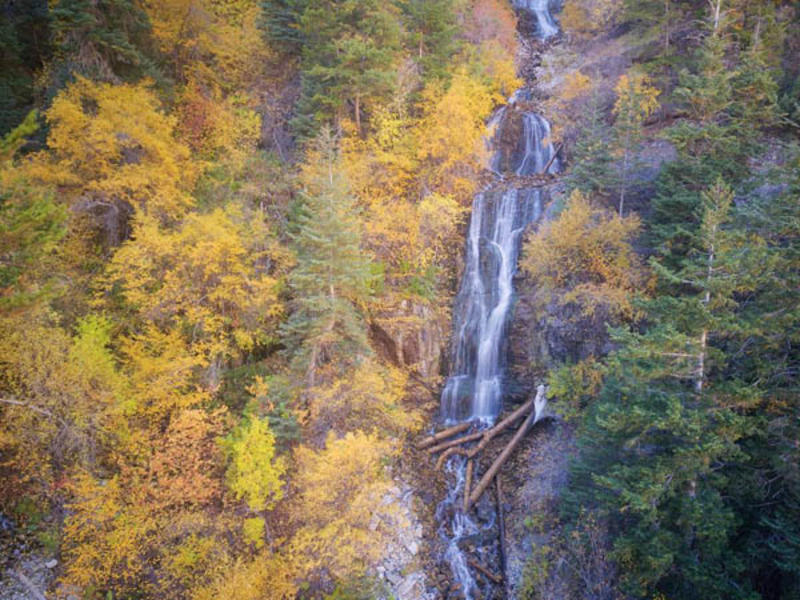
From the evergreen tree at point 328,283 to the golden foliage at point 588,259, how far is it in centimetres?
768

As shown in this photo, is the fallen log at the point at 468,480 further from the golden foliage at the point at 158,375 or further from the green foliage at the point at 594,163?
the green foliage at the point at 594,163

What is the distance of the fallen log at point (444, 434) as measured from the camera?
18.1m

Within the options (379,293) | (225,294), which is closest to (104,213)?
(225,294)

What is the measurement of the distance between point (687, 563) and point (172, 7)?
102ft

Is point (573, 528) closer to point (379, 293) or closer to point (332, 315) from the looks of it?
point (332, 315)

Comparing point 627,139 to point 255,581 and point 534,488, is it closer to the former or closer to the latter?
point 534,488

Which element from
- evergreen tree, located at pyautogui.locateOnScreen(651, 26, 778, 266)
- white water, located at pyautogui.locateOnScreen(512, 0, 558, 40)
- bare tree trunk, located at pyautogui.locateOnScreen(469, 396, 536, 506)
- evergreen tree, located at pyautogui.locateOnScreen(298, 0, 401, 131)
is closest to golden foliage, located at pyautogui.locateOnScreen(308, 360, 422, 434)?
bare tree trunk, located at pyautogui.locateOnScreen(469, 396, 536, 506)

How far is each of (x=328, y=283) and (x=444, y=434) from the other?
28.6 ft

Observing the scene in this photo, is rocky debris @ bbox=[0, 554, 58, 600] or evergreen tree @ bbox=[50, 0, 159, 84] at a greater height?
evergreen tree @ bbox=[50, 0, 159, 84]

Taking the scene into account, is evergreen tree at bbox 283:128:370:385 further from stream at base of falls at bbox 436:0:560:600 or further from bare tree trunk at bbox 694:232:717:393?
bare tree trunk at bbox 694:232:717:393

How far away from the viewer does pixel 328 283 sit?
48.8 feet

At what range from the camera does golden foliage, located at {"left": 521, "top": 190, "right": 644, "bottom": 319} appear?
1530cm

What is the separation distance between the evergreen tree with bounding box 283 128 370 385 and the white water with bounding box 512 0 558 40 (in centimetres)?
2740

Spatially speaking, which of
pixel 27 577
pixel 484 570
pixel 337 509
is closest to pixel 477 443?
pixel 484 570
